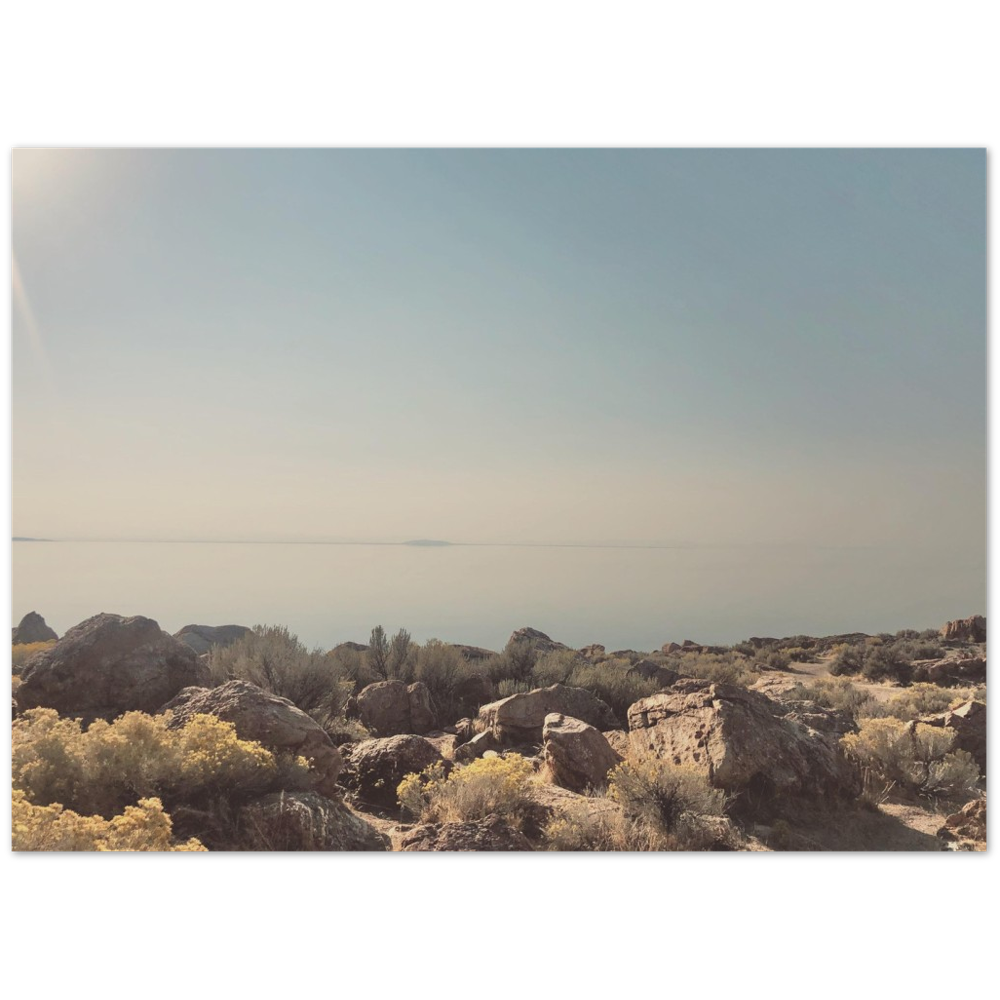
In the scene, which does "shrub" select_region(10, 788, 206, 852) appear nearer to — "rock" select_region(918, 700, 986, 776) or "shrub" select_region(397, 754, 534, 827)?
"shrub" select_region(397, 754, 534, 827)

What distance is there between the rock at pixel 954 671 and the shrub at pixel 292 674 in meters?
9.48

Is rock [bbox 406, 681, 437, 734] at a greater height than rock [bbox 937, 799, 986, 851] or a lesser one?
greater

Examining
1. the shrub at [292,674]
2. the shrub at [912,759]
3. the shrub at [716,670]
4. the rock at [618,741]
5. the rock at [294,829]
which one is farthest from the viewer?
the shrub at [716,670]

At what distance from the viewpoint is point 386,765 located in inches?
228

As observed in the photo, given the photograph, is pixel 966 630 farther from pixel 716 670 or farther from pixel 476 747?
pixel 476 747

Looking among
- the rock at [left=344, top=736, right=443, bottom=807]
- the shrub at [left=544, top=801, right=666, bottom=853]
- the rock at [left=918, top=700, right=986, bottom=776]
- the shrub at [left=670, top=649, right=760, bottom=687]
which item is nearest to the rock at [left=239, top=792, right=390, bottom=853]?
the rock at [left=344, top=736, right=443, bottom=807]

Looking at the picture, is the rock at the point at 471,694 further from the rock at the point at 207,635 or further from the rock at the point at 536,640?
the rock at the point at 207,635

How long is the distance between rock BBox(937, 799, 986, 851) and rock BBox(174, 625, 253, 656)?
9057mm

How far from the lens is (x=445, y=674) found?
848 centimetres

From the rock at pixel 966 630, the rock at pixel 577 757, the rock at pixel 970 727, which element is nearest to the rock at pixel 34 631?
the rock at pixel 577 757

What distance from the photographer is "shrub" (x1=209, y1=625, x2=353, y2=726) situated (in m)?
7.18

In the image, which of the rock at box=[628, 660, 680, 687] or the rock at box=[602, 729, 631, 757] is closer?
the rock at box=[602, 729, 631, 757]

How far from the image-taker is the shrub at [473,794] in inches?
199

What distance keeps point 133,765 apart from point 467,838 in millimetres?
2312
